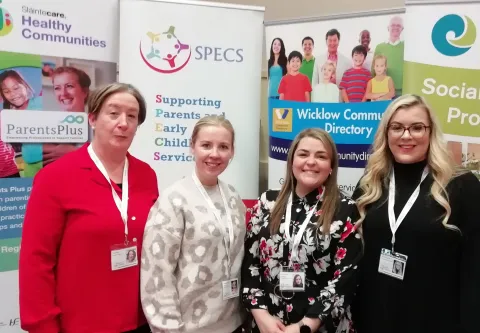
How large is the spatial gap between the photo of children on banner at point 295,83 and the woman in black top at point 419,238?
1.08 m

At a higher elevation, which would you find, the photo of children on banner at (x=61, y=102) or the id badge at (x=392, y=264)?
the photo of children on banner at (x=61, y=102)

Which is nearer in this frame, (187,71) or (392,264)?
(392,264)

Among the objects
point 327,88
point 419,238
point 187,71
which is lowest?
point 419,238

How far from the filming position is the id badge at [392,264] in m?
1.91

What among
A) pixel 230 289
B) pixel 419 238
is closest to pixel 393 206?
pixel 419 238

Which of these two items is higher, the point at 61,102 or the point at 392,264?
the point at 61,102

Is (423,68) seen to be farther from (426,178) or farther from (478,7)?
(426,178)

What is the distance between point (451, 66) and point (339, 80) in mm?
703

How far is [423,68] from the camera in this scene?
2.59 metres

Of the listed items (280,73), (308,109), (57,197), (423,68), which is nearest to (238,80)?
(280,73)

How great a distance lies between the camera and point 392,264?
6.31 ft

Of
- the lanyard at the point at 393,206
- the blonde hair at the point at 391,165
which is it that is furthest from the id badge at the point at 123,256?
the lanyard at the point at 393,206

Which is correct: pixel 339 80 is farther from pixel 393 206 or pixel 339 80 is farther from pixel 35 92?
pixel 35 92

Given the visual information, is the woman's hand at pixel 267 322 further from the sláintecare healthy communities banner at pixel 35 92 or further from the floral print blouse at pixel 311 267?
the sláintecare healthy communities banner at pixel 35 92
